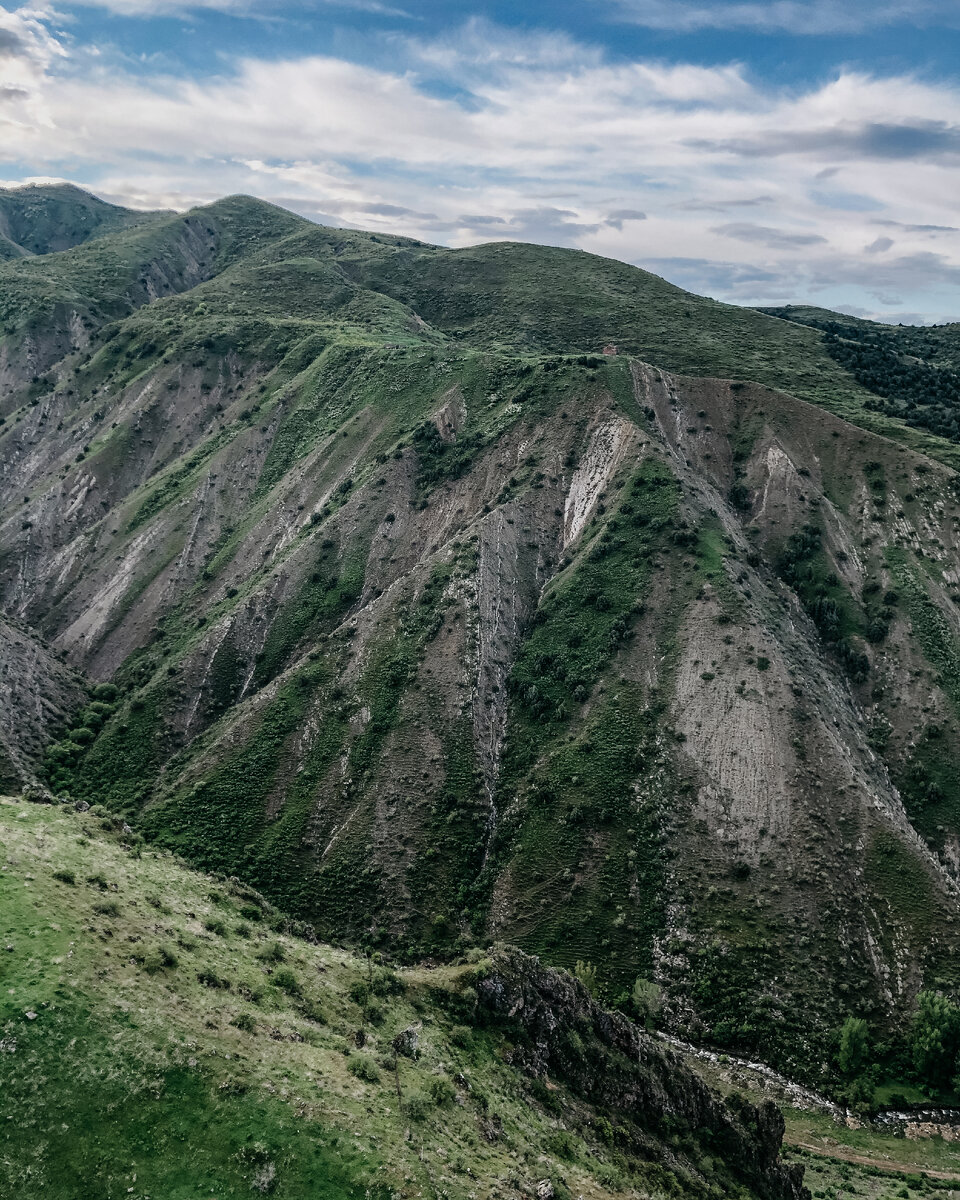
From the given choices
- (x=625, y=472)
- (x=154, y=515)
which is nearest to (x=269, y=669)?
(x=154, y=515)

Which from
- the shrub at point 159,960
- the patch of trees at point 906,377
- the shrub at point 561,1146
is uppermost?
the patch of trees at point 906,377

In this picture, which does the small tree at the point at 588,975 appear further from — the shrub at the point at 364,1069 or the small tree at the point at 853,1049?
the shrub at the point at 364,1069

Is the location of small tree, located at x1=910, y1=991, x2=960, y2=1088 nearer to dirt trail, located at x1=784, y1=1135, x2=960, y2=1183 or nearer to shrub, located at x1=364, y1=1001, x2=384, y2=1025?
dirt trail, located at x1=784, y1=1135, x2=960, y2=1183

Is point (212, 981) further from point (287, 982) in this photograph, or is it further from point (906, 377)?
point (906, 377)

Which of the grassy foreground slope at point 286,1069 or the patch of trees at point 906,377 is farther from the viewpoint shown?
the patch of trees at point 906,377

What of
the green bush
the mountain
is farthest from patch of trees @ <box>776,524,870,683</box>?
the green bush

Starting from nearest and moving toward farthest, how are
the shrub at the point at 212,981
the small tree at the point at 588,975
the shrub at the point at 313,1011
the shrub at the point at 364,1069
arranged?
the shrub at the point at 364,1069, the shrub at the point at 212,981, the shrub at the point at 313,1011, the small tree at the point at 588,975

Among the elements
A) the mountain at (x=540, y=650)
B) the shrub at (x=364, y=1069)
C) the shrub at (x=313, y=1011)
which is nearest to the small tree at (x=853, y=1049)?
the mountain at (x=540, y=650)
